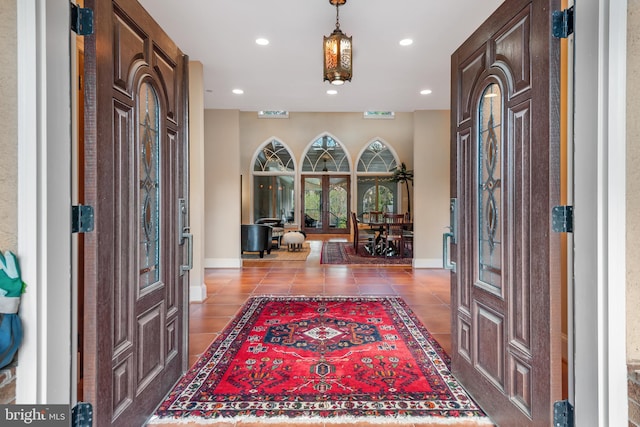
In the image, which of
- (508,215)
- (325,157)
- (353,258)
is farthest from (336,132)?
(508,215)

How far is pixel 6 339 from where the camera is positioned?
1062mm

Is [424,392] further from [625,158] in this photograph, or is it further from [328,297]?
[328,297]

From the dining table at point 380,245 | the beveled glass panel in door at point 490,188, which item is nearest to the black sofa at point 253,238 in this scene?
the dining table at point 380,245

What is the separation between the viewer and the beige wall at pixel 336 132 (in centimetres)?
979

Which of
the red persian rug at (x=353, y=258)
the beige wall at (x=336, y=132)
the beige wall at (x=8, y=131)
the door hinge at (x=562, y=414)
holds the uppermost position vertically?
the beige wall at (x=336, y=132)

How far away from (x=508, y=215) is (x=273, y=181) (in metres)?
9.35

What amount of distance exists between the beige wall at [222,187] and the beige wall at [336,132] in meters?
3.39

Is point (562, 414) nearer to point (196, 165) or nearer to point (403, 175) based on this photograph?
point (196, 165)

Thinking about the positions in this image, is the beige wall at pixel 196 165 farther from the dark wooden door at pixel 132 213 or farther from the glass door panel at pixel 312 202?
the glass door panel at pixel 312 202

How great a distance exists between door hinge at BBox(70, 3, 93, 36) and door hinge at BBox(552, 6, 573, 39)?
71.6 inches

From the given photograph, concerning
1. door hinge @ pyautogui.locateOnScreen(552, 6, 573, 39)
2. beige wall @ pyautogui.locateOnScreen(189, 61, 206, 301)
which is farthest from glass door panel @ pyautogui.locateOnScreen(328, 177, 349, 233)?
door hinge @ pyautogui.locateOnScreen(552, 6, 573, 39)

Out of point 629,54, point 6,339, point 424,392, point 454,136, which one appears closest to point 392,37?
point 454,136

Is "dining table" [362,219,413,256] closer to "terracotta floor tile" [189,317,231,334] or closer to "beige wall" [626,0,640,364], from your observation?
"terracotta floor tile" [189,317,231,334]

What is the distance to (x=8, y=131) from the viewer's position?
114 centimetres
